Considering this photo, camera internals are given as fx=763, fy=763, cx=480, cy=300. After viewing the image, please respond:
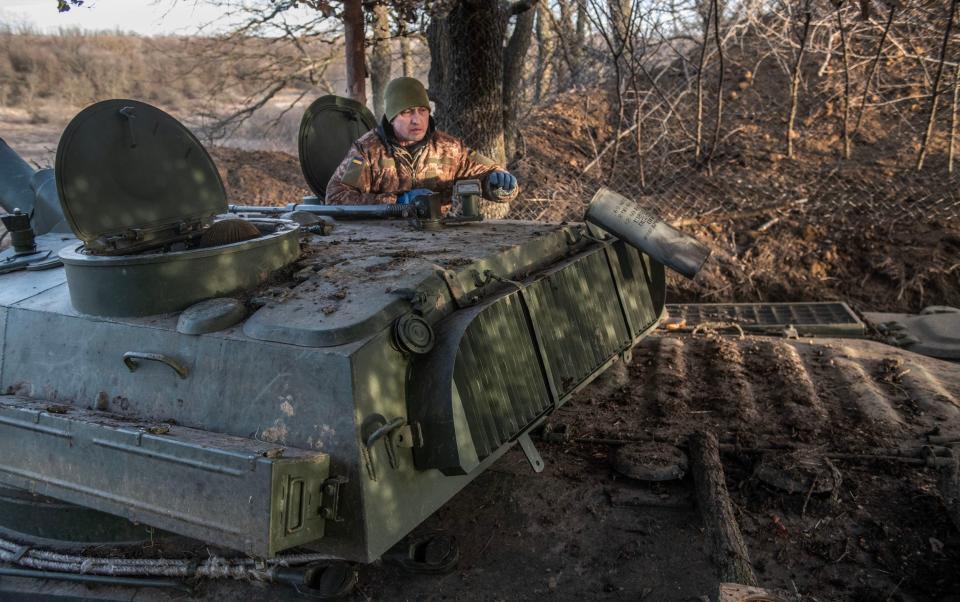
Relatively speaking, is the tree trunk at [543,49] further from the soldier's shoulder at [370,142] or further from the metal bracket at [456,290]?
the metal bracket at [456,290]

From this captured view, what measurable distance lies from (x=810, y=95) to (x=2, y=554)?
1059cm

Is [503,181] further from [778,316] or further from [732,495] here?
[778,316]

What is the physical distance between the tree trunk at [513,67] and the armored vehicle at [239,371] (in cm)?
593

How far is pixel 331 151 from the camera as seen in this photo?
5.84 m

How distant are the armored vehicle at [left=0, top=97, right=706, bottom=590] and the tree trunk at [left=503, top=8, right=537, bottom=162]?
5929 millimetres

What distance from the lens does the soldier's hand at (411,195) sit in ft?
15.0

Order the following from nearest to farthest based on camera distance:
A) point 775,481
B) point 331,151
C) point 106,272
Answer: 1. point 106,272
2. point 775,481
3. point 331,151

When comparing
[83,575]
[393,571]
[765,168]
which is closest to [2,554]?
[83,575]

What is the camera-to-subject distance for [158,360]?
280 centimetres

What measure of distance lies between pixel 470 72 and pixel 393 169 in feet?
7.51

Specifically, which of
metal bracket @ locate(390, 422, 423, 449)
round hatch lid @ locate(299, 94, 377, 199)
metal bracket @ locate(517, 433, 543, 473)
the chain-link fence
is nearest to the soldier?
round hatch lid @ locate(299, 94, 377, 199)

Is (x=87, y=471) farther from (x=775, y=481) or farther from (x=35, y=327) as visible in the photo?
(x=775, y=481)

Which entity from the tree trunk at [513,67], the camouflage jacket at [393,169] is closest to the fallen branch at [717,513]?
the camouflage jacket at [393,169]

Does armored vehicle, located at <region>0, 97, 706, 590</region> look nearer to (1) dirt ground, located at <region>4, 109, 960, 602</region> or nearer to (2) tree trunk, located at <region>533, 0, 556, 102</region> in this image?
(1) dirt ground, located at <region>4, 109, 960, 602</region>
